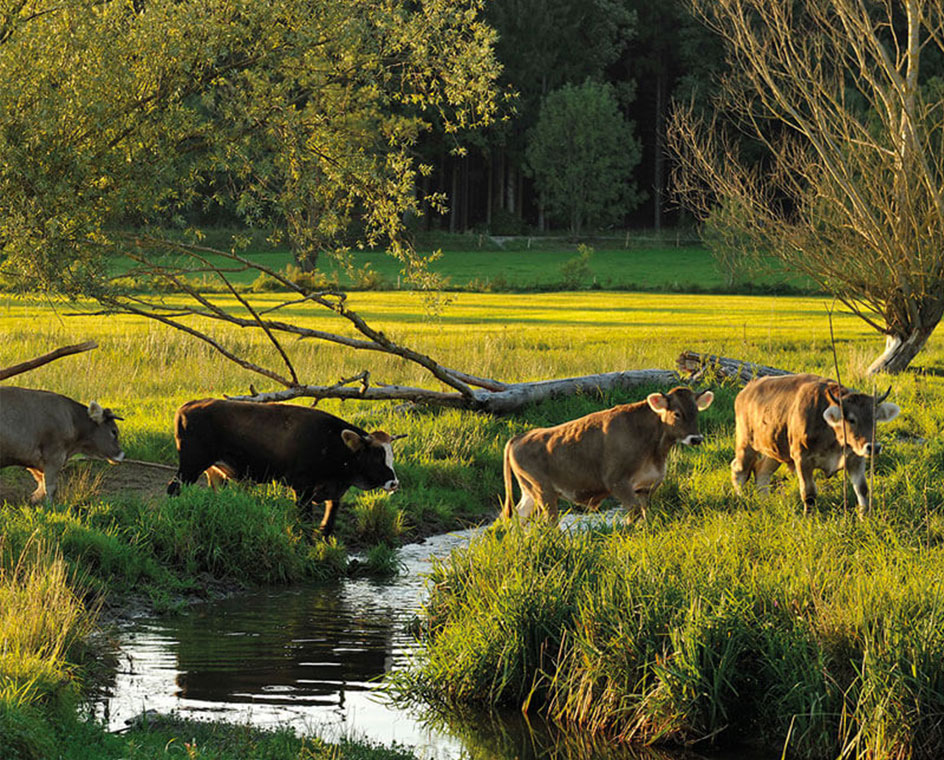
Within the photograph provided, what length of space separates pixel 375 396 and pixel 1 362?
9974 millimetres

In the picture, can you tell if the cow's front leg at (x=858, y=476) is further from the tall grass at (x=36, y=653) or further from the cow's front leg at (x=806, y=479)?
the tall grass at (x=36, y=653)

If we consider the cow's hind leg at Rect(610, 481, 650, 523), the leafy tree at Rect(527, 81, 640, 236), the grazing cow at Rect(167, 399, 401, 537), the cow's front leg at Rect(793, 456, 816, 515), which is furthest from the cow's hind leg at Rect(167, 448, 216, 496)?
the leafy tree at Rect(527, 81, 640, 236)

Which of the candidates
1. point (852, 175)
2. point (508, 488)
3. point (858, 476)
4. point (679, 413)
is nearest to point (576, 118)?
point (852, 175)

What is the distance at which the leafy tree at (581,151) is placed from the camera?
9725 centimetres

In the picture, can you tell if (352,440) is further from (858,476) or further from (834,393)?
(858,476)

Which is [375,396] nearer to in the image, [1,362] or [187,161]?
[187,161]

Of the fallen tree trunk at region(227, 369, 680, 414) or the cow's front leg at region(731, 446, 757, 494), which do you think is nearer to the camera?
the cow's front leg at region(731, 446, 757, 494)

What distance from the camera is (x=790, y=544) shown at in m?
11.3

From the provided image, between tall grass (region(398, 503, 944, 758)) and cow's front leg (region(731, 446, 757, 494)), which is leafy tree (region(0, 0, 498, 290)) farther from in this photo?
tall grass (region(398, 503, 944, 758))

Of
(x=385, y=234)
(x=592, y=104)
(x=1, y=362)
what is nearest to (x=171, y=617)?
(x=385, y=234)

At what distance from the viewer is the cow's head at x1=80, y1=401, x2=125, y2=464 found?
15000 millimetres

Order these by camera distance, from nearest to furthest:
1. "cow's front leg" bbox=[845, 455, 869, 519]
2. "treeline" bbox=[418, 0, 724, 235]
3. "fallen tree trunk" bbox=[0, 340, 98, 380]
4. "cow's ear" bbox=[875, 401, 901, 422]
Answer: "cow's ear" bbox=[875, 401, 901, 422]
"cow's front leg" bbox=[845, 455, 869, 519]
"fallen tree trunk" bbox=[0, 340, 98, 380]
"treeline" bbox=[418, 0, 724, 235]

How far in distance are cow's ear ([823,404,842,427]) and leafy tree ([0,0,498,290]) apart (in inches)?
263

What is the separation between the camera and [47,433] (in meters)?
14.5
